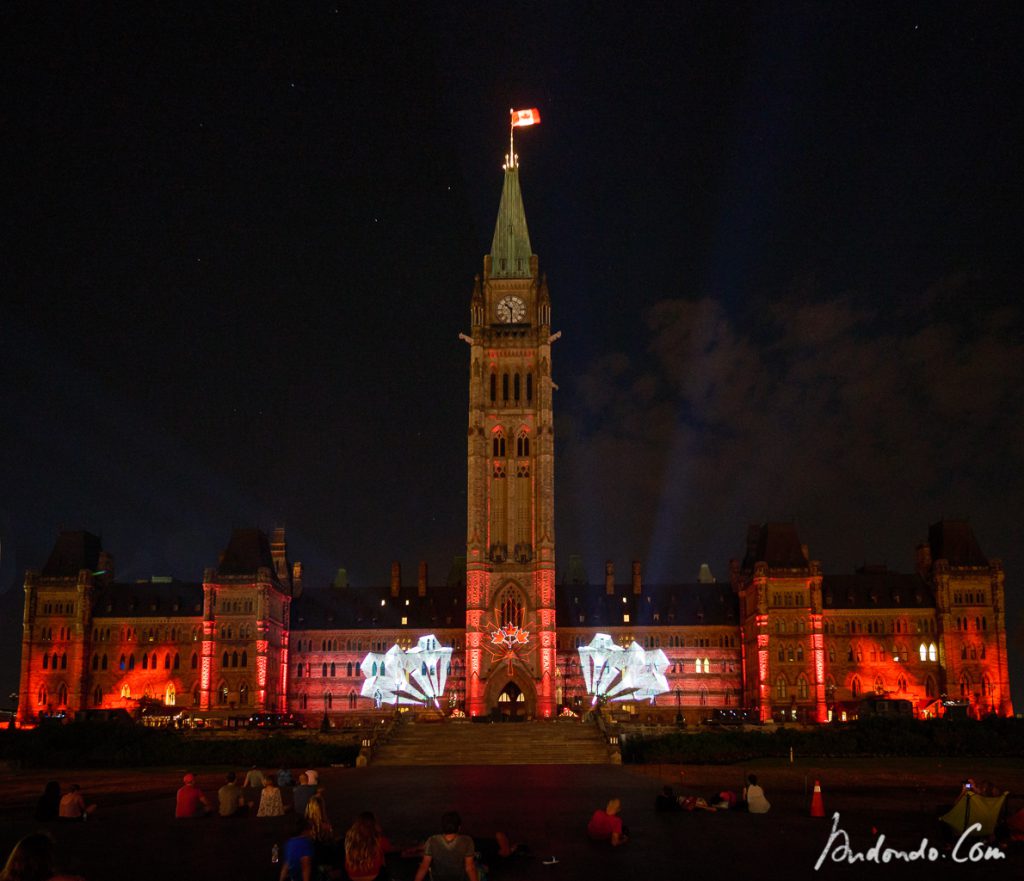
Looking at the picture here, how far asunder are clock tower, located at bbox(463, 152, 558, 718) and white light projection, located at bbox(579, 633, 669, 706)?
8.20 m

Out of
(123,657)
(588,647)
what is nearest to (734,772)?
(588,647)

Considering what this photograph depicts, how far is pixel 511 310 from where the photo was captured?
12525 centimetres

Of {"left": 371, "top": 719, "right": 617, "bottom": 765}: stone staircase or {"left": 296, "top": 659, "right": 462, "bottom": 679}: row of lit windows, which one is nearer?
{"left": 371, "top": 719, "right": 617, "bottom": 765}: stone staircase

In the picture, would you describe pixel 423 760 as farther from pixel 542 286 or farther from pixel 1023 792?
pixel 542 286

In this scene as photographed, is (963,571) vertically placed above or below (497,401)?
below

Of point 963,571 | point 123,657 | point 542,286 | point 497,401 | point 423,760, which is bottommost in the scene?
point 423,760

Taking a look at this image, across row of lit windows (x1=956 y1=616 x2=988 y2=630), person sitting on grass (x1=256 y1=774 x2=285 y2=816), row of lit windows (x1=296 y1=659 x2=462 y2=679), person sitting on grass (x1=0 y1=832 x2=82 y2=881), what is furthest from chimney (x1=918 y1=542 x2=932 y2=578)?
person sitting on grass (x1=0 y1=832 x2=82 y2=881)

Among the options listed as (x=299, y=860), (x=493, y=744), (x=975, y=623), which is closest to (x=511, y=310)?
(x=975, y=623)

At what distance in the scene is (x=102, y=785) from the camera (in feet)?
159

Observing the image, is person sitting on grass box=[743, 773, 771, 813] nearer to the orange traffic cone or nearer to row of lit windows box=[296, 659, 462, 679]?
the orange traffic cone

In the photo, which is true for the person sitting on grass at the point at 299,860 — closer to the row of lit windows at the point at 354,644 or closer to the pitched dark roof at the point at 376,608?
the pitched dark roof at the point at 376,608

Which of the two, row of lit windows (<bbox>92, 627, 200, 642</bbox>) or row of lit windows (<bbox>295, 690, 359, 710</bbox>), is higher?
row of lit windows (<bbox>92, 627, 200, 642</bbox>)

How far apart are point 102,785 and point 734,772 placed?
27.0 metres

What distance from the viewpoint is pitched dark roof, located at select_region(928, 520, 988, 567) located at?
11862cm
